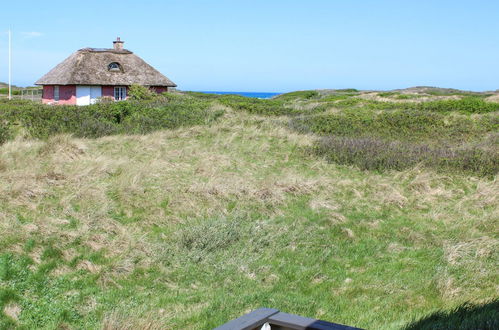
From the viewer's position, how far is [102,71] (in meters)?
36.9

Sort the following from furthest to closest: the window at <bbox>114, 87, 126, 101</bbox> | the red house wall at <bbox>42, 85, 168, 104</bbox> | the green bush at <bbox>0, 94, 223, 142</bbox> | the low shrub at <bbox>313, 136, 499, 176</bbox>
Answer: the window at <bbox>114, 87, 126, 101</bbox> < the red house wall at <bbox>42, 85, 168, 104</bbox> < the green bush at <bbox>0, 94, 223, 142</bbox> < the low shrub at <bbox>313, 136, 499, 176</bbox>

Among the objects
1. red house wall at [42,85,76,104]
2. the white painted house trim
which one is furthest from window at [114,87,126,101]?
red house wall at [42,85,76,104]

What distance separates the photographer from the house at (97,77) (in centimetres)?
3597

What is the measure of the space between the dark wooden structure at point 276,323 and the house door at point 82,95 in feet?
116

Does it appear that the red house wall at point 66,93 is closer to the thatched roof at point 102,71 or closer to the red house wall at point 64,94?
the red house wall at point 64,94

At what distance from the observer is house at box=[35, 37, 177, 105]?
1416 inches

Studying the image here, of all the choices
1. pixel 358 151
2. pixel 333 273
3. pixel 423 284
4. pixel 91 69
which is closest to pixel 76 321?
pixel 333 273

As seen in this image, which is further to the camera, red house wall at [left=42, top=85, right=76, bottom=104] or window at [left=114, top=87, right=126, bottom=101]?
window at [left=114, top=87, right=126, bottom=101]

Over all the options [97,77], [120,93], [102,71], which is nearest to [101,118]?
[97,77]

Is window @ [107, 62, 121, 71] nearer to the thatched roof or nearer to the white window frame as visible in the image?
the thatched roof

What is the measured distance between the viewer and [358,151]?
14.0m

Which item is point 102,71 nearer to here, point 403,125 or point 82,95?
point 82,95

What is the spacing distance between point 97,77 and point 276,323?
3587 cm

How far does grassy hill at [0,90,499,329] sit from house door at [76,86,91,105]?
69.9 feet
